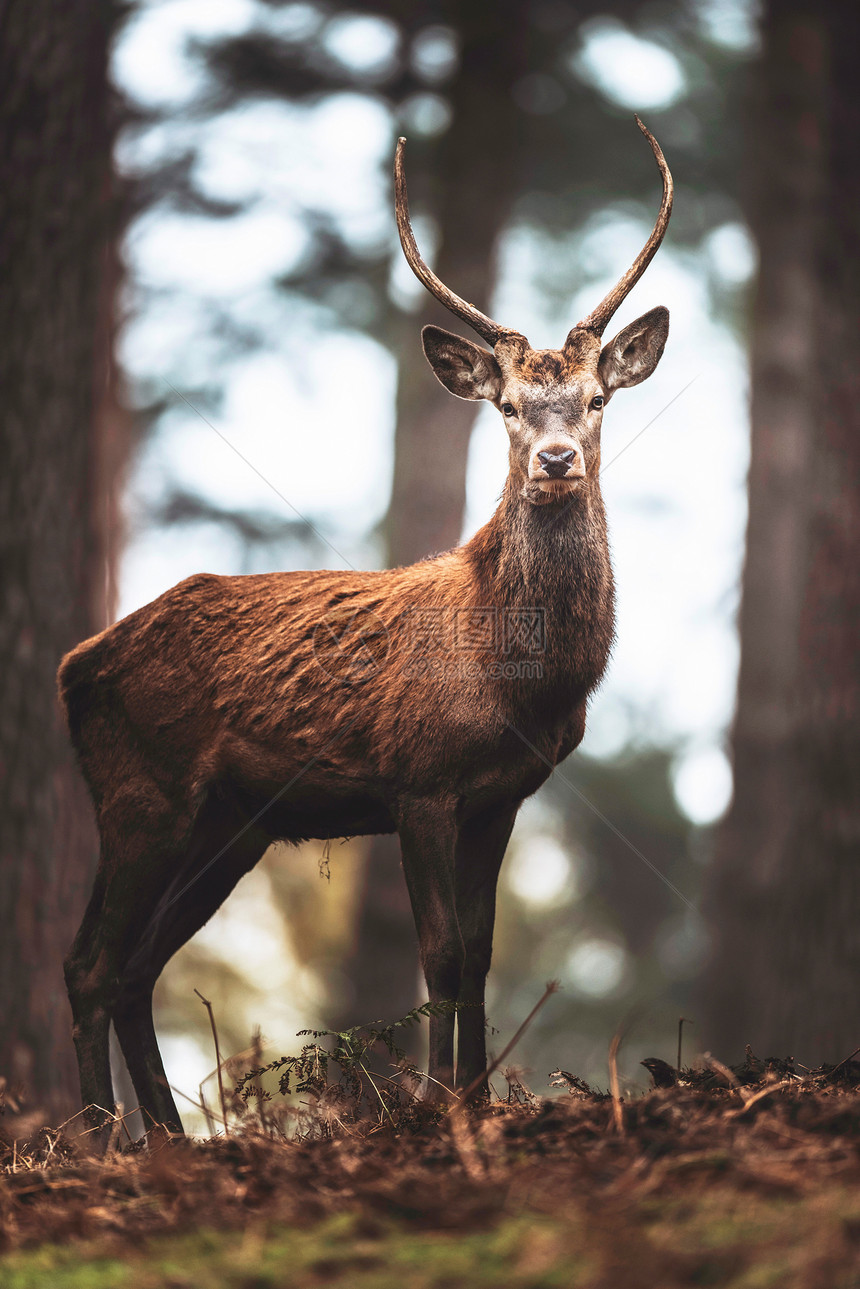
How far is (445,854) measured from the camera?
471 centimetres

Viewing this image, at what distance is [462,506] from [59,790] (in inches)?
204

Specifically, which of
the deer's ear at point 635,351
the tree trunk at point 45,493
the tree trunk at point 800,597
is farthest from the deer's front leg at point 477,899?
the tree trunk at point 800,597

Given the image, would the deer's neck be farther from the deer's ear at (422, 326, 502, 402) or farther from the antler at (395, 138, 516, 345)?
the antler at (395, 138, 516, 345)

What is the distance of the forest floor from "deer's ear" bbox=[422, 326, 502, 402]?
3.62m

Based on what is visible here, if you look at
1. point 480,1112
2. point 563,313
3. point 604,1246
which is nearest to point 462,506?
point 563,313

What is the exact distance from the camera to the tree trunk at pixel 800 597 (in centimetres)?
917

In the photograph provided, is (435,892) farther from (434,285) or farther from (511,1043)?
(434,285)

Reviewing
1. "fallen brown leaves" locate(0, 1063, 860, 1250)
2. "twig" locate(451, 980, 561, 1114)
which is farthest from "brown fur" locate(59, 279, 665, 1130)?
"fallen brown leaves" locate(0, 1063, 860, 1250)

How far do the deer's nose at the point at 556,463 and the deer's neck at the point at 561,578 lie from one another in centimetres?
26

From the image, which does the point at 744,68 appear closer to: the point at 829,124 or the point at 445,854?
the point at 829,124

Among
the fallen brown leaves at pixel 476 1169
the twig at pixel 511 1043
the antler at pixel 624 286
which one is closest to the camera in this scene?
the fallen brown leaves at pixel 476 1169

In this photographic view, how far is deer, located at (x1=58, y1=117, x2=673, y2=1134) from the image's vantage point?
4781 mm

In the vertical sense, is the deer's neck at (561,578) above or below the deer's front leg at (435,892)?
above

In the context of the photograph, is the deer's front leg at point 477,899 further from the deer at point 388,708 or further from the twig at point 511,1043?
the twig at point 511,1043
